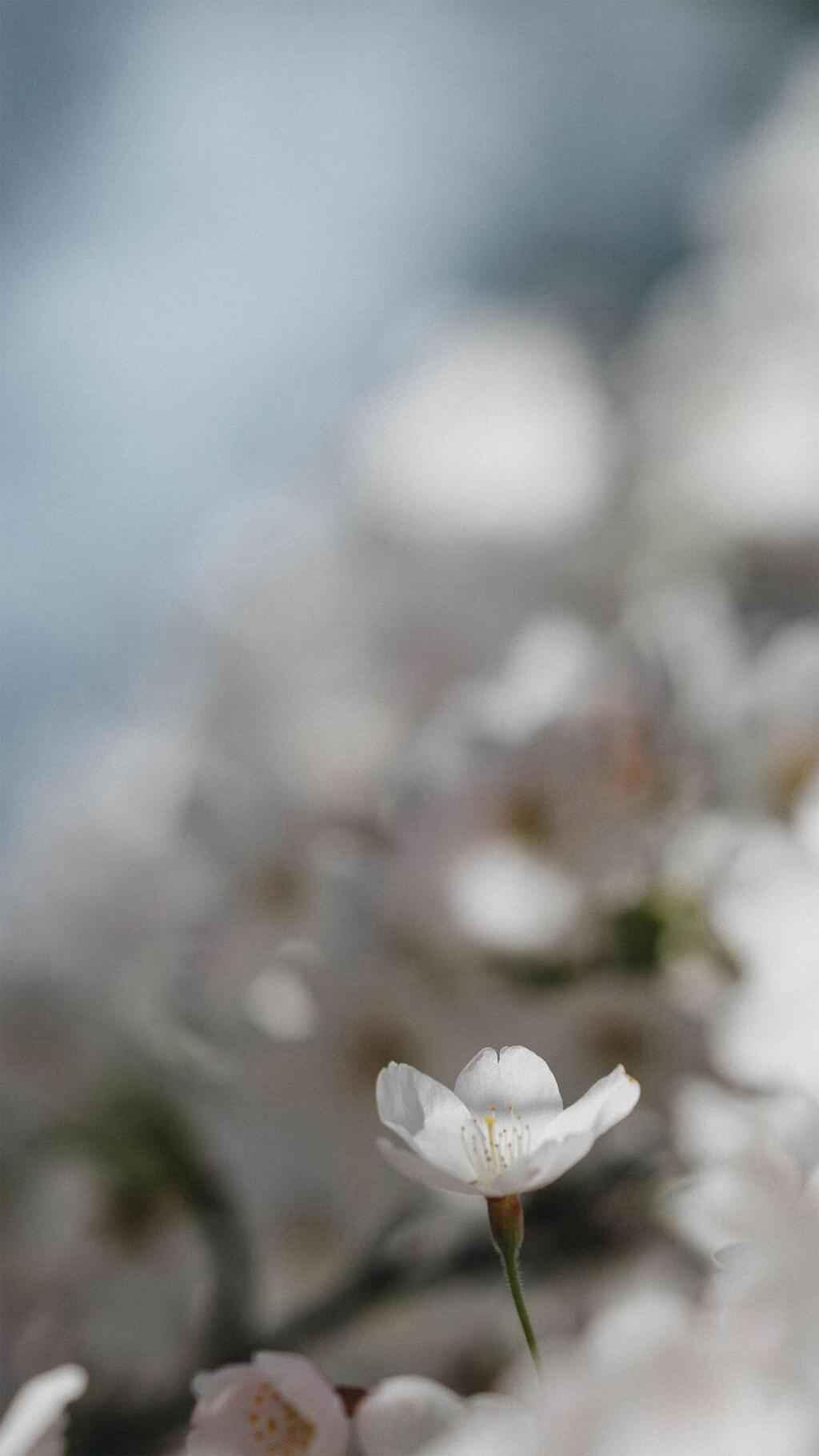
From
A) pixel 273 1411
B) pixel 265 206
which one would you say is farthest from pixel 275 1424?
pixel 265 206

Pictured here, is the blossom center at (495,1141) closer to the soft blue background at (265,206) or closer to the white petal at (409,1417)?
the white petal at (409,1417)

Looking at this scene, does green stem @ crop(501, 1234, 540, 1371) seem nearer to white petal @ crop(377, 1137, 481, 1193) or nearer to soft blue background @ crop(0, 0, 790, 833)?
white petal @ crop(377, 1137, 481, 1193)

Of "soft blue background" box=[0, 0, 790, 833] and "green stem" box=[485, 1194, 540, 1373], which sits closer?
"green stem" box=[485, 1194, 540, 1373]

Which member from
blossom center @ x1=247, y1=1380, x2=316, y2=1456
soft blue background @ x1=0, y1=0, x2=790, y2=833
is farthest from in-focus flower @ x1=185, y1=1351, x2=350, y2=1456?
soft blue background @ x1=0, y1=0, x2=790, y2=833

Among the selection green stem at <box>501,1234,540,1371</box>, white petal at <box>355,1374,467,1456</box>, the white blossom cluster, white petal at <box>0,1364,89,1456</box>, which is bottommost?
white petal at <box>355,1374,467,1456</box>

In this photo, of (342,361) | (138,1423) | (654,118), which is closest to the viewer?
(138,1423)

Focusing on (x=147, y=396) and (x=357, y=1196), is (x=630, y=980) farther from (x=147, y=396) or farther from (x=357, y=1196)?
(x=147, y=396)

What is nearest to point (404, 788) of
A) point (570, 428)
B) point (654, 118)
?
point (570, 428)

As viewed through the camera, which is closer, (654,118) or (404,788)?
(404,788)
